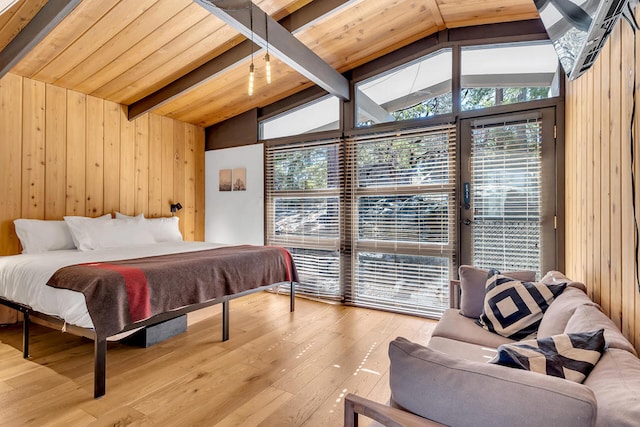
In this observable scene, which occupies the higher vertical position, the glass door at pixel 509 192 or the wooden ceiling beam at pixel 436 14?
the wooden ceiling beam at pixel 436 14

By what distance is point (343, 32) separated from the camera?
3.21 metres

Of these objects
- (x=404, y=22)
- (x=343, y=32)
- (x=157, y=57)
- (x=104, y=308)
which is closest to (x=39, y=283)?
(x=104, y=308)

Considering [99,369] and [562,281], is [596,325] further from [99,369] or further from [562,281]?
[99,369]

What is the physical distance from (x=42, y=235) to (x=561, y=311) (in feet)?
13.9

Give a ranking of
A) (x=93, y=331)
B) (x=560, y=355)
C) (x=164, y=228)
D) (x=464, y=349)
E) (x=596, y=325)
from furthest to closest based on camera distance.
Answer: (x=164, y=228)
(x=93, y=331)
(x=464, y=349)
(x=596, y=325)
(x=560, y=355)

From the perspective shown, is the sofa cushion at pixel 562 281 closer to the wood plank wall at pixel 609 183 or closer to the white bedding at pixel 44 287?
the wood plank wall at pixel 609 183

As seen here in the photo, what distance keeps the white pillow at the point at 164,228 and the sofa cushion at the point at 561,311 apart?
13.1 ft

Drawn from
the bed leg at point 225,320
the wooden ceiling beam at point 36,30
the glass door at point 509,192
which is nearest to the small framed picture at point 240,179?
the bed leg at point 225,320

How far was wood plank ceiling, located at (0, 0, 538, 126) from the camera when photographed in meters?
2.61

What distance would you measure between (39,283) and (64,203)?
1.71 meters

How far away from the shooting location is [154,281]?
224 cm

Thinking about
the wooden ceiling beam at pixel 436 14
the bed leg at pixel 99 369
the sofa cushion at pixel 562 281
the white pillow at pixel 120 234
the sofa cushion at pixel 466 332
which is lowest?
the bed leg at pixel 99 369

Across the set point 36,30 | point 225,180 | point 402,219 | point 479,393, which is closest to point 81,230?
point 36,30

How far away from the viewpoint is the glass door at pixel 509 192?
2.94 meters
